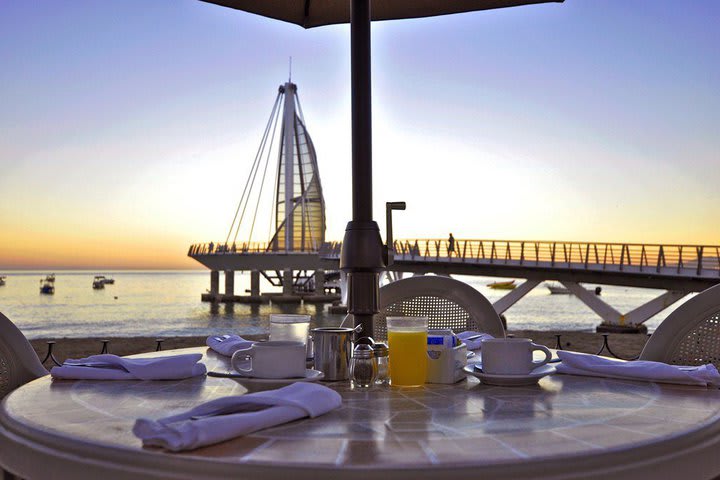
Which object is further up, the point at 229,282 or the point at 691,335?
the point at 691,335

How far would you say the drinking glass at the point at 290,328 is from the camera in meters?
1.45

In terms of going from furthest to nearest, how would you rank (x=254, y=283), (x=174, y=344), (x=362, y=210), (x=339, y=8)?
(x=254, y=283) < (x=174, y=344) < (x=339, y=8) < (x=362, y=210)

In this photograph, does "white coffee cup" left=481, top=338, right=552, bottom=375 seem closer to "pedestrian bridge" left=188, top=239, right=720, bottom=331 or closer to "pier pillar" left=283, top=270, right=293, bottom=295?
"pedestrian bridge" left=188, top=239, right=720, bottom=331

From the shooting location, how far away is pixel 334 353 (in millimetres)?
1299

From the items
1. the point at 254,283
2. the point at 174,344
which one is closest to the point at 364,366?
the point at 174,344

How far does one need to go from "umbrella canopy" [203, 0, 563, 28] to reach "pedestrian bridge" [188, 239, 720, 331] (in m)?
14.4

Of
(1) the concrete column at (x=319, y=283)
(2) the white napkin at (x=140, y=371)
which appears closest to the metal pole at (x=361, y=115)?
(2) the white napkin at (x=140, y=371)

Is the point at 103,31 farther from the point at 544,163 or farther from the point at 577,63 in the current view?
the point at 544,163

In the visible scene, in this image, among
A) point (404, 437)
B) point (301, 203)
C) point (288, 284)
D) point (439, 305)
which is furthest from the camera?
point (301, 203)

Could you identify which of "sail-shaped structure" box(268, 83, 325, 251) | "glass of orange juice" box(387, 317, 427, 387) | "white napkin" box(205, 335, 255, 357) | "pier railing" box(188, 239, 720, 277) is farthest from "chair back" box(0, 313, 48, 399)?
"sail-shaped structure" box(268, 83, 325, 251)

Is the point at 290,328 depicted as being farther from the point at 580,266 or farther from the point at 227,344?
the point at 580,266

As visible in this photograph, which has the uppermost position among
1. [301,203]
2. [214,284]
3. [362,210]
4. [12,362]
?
[301,203]

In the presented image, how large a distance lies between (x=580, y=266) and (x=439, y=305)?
16912mm

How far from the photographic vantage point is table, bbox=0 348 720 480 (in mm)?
671
